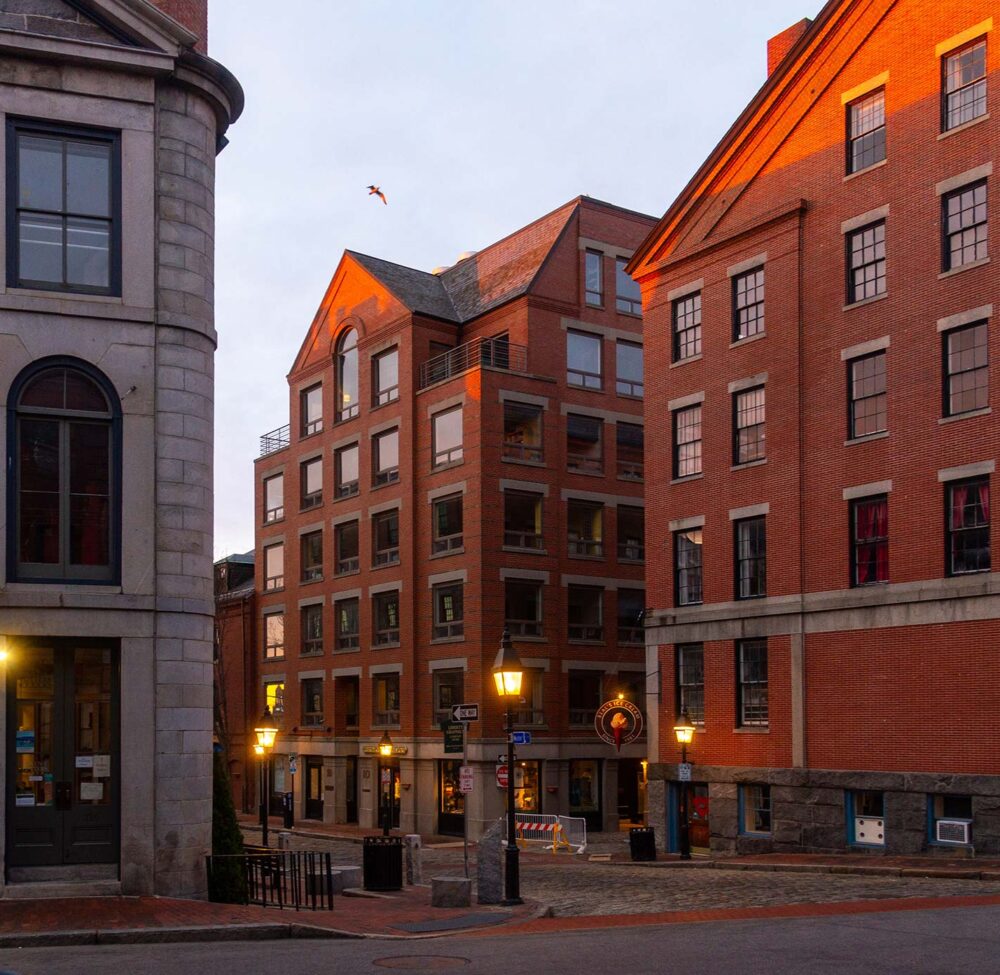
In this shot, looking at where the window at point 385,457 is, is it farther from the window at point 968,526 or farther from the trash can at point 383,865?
the trash can at point 383,865

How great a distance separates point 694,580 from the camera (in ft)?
120

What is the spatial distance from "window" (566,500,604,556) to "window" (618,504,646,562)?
1004mm

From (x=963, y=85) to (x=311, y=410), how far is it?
36.5 metres

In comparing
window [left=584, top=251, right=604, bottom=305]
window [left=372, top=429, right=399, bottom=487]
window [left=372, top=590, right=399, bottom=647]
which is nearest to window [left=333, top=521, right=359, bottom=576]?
window [left=372, top=590, right=399, bottom=647]

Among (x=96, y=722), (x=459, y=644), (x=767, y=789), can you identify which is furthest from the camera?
(x=459, y=644)

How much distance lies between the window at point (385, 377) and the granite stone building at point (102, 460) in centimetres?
3342

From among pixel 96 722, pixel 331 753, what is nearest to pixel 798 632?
pixel 96 722

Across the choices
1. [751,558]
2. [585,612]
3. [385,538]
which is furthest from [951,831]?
[385,538]

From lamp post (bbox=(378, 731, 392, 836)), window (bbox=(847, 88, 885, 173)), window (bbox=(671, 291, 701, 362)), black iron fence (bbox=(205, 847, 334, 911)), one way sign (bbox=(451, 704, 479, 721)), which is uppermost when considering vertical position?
window (bbox=(847, 88, 885, 173))

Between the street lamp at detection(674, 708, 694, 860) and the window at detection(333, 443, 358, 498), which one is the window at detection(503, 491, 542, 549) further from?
the street lamp at detection(674, 708, 694, 860)

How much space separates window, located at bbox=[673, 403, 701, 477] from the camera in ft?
121

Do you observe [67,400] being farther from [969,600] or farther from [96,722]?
[969,600]

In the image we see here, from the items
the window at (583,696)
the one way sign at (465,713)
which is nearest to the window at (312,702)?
the window at (583,696)

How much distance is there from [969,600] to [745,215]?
12.3 m
